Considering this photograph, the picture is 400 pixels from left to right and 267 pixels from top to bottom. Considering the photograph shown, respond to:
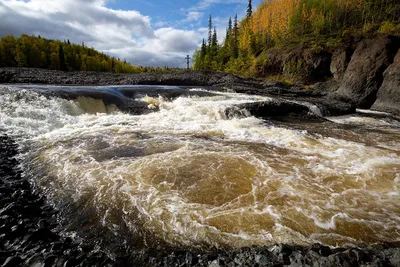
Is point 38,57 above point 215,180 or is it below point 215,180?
above

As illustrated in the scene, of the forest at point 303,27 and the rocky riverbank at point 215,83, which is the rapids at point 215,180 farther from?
the forest at point 303,27

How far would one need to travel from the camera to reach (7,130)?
839 cm

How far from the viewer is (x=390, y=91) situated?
62.4 feet

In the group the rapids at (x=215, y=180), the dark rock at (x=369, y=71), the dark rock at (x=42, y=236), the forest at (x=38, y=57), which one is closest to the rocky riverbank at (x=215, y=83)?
the dark rock at (x=369, y=71)

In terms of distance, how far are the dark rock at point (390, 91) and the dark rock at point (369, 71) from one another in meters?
0.54

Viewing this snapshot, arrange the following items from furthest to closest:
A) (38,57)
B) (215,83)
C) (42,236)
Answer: (38,57), (215,83), (42,236)

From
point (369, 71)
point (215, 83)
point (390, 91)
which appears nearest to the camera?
point (390, 91)

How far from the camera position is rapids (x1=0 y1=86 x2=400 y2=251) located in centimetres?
347

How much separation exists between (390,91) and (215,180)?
21.9 meters

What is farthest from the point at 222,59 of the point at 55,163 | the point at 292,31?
the point at 55,163

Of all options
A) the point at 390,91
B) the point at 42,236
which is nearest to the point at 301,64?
the point at 390,91

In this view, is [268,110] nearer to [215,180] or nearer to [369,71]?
[215,180]

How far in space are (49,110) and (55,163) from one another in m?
6.12

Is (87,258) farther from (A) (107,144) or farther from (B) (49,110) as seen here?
(B) (49,110)
